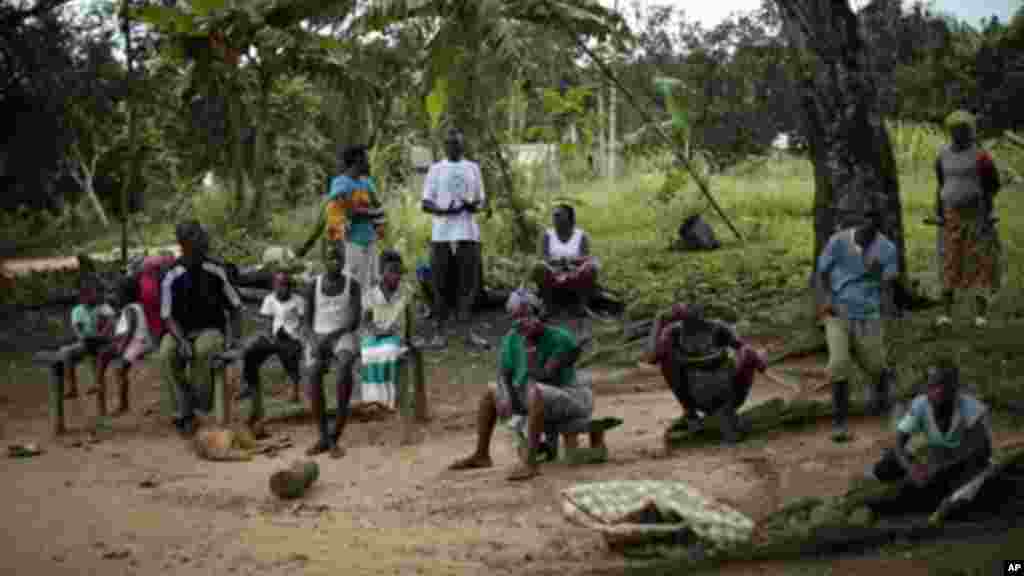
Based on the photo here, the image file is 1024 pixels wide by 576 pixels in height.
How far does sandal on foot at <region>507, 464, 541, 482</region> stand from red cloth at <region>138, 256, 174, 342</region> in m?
3.94

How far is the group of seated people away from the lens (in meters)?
7.54

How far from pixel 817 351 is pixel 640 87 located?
750 cm

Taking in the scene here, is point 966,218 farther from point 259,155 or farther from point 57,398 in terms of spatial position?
point 259,155

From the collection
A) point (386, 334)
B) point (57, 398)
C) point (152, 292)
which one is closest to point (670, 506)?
point (386, 334)

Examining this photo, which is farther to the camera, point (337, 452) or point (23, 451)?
point (23, 451)

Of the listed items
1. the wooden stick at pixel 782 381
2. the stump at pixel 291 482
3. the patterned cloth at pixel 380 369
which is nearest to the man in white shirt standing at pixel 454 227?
the patterned cloth at pixel 380 369

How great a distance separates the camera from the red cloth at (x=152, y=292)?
12016 mm

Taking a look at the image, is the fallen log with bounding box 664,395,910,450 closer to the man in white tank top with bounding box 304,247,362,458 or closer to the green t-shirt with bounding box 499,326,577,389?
the green t-shirt with bounding box 499,326,577,389

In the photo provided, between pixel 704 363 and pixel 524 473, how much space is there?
1395 mm

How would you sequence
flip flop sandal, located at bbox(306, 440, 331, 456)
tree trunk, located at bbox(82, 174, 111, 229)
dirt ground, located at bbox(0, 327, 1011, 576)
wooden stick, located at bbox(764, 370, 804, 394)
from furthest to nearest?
tree trunk, located at bbox(82, 174, 111, 229)
wooden stick, located at bbox(764, 370, 804, 394)
flip flop sandal, located at bbox(306, 440, 331, 456)
dirt ground, located at bbox(0, 327, 1011, 576)

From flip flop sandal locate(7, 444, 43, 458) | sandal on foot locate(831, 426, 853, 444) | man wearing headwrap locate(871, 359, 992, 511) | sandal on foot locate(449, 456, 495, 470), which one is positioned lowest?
flip flop sandal locate(7, 444, 43, 458)

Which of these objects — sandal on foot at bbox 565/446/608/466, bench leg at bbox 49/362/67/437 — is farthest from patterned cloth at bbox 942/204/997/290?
bench leg at bbox 49/362/67/437

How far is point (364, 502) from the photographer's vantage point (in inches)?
351

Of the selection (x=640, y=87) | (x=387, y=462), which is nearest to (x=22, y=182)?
(x=640, y=87)
